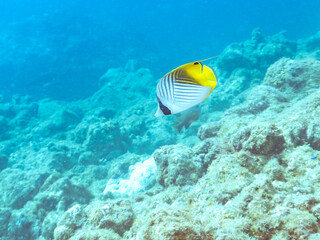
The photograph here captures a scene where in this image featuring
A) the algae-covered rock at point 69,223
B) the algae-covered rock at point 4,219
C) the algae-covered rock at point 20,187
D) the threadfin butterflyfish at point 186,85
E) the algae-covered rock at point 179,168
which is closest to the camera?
the threadfin butterflyfish at point 186,85

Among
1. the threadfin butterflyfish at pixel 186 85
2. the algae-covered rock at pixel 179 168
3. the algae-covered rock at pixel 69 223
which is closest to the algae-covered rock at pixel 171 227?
the threadfin butterflyfish at pixel 186 85

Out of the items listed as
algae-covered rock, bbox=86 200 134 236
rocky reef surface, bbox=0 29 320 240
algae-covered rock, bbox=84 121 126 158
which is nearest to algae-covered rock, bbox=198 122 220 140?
rocky reef surface, bbox=0 29 320 240

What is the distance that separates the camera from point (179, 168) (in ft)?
11.6

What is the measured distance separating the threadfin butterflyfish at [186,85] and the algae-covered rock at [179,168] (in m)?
2.65

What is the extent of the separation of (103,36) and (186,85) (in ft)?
107

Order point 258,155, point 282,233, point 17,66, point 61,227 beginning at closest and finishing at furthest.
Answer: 1. point 282,233
2. point 258,155
3. point 61,227
4. point 17,66

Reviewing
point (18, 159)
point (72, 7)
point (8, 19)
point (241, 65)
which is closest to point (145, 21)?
point (72, 7)

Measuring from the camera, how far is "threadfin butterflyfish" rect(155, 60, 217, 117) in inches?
40.1

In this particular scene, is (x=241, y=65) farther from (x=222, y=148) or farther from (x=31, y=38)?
(x=31, y=38)

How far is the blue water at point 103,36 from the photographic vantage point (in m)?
23.1

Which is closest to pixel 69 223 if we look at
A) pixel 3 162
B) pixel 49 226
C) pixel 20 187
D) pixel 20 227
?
pixel 49 226

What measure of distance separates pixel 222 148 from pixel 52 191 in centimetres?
476

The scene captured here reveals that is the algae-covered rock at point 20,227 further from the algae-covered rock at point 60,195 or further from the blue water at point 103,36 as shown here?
the blue water at point 103,36

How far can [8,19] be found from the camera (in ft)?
109
